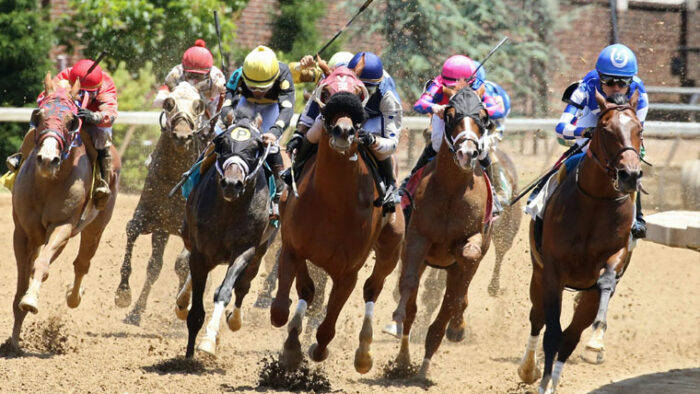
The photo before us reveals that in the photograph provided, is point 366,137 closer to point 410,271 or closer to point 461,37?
point 410,271

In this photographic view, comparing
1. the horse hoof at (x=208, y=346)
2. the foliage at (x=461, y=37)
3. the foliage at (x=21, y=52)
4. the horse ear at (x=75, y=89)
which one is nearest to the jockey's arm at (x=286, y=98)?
the horse ear at (x=75, y=89)

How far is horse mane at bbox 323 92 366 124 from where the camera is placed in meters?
7.05

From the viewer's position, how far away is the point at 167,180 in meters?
10.6

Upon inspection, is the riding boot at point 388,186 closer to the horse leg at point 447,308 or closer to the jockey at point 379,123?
the jockey at point 379,123

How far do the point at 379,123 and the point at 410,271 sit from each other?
1263mm

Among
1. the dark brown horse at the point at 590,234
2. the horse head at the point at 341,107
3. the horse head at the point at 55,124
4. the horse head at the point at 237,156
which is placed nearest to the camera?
the horse head at the point at 341,107

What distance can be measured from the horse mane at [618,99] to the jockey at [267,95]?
2.46 metres

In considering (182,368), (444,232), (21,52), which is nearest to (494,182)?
(444,232)

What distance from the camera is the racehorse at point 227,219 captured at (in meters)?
8.00

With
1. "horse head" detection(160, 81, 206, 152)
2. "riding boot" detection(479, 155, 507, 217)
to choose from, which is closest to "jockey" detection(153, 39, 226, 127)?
"horse head" detection(160, 81, 206, 152)

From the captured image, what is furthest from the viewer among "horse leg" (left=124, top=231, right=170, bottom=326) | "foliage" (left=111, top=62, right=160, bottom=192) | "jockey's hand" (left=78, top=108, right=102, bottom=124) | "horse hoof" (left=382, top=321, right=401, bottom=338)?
"foliage" (left=111, top=62, right=160, bottom=192)

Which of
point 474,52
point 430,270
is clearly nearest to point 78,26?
point 474,52

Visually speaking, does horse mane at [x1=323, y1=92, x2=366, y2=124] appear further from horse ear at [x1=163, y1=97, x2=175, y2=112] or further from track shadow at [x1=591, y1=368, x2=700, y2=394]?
horse ear at [x1=163, y1=97, x2=175, y2=112]

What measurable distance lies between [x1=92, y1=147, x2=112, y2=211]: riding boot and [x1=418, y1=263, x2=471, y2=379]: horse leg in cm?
294
